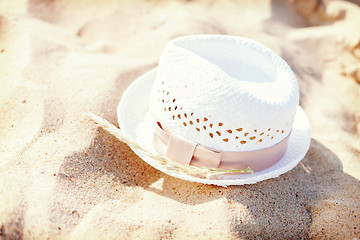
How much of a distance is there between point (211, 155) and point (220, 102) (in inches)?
11.9

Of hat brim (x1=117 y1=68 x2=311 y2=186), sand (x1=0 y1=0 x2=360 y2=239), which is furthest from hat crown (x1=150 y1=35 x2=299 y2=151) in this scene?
sand (x1=0 y1=0 x2=360 y2=239)

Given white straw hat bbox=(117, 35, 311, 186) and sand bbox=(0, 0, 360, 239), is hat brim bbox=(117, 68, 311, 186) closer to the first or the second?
white straw hat bbox=(117, 35, 311, 186)

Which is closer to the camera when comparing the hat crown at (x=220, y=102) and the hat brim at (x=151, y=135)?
the hat crown at (x=220, y=102)

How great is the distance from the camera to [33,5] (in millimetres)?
3555

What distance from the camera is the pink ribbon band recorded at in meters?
1.98

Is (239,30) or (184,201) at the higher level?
(239,30)

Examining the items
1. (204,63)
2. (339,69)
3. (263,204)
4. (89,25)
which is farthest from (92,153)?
(339,69)

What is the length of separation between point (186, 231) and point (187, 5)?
2695mm

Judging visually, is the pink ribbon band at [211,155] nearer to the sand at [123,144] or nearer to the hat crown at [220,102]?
the hat crown at [220,102]

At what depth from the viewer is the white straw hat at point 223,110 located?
1889 mm

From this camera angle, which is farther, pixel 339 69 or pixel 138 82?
pixel 339 69

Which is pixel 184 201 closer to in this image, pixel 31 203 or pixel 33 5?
pixel 31 203

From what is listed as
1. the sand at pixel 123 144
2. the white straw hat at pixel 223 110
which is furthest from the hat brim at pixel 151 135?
the sand at pixel 123 144

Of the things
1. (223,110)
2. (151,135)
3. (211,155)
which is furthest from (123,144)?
(223,110)
